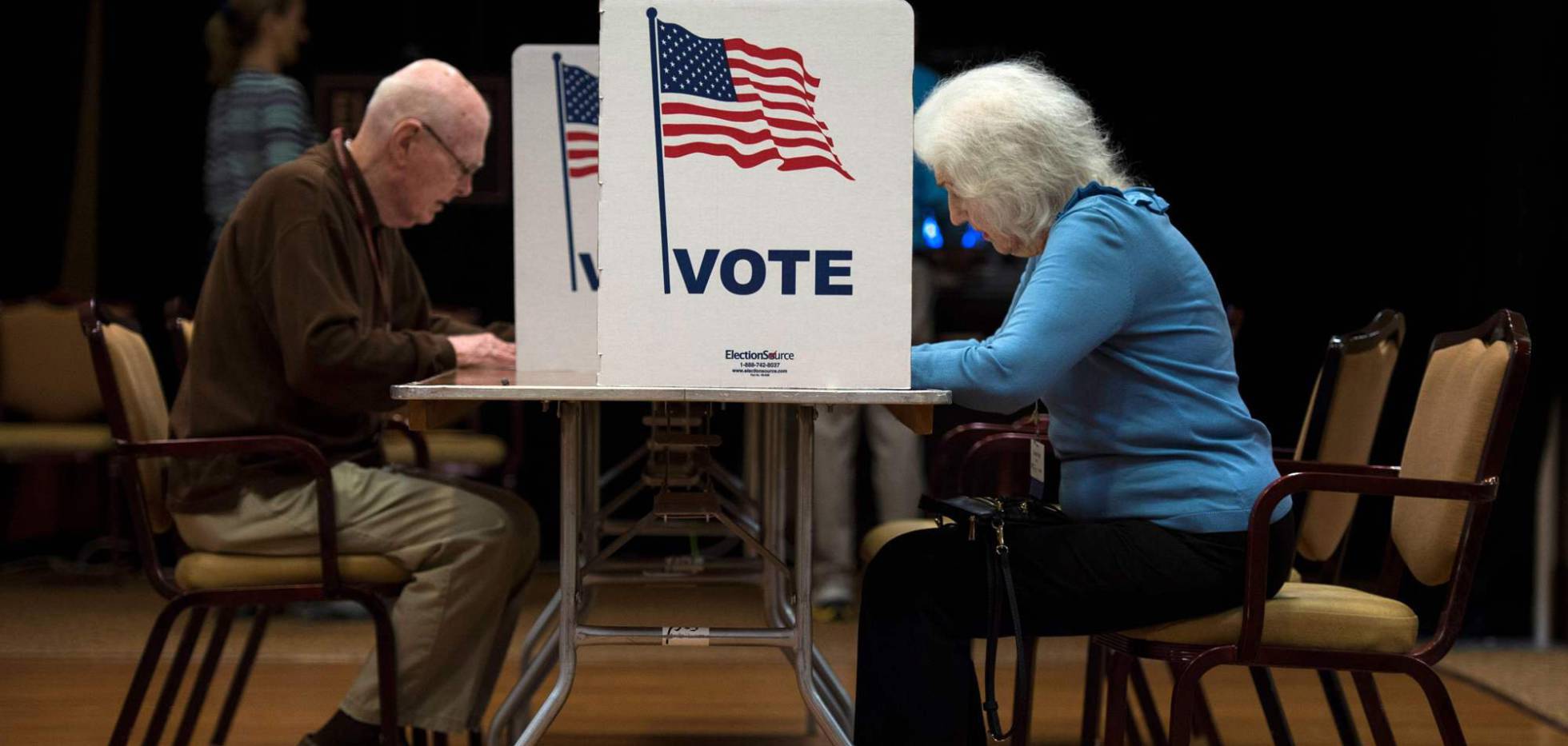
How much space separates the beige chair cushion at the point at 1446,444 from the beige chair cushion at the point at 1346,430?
0.19 m

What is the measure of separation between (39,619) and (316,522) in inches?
93.8

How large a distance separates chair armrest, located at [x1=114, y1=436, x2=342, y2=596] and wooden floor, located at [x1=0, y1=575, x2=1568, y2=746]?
2.71 ft

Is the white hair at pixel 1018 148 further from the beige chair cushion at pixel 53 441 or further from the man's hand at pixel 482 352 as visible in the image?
the beige chair cushion at pixel 53 441

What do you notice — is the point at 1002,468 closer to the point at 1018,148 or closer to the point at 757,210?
the point at 1018,148

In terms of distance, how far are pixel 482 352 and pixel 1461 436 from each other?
59.3 inches

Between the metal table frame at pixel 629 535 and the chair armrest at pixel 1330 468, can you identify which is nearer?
the metal table frame at pixel 629 535

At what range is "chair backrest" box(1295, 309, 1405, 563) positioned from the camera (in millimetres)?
2342

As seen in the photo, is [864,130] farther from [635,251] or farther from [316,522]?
[316,522]

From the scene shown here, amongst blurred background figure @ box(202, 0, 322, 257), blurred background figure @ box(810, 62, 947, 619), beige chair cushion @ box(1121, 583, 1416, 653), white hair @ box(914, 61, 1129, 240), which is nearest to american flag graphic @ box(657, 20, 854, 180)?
white hair @ box(914, 61, 1129, 240)

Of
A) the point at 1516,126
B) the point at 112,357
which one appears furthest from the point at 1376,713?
the point at 1516,126

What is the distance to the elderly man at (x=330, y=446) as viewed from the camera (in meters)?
2.27

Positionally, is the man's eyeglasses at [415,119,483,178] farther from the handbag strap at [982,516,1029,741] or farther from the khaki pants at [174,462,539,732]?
the handbag strap at [982,516,1029,741]

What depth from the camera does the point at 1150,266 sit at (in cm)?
185

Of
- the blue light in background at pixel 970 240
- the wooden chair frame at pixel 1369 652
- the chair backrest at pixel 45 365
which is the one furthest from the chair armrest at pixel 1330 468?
the chair backrest at pixel 45 365
